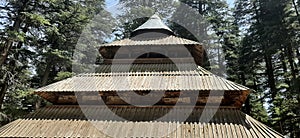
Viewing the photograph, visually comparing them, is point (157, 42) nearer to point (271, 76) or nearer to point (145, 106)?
point (145, 106)

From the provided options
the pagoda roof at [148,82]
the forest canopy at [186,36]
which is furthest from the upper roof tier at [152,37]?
the forest canopy at [186,36]

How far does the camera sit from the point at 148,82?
9.21 m

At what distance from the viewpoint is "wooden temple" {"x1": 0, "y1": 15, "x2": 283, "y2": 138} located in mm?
7969

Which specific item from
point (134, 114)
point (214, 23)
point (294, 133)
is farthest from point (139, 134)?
point (214, 23)

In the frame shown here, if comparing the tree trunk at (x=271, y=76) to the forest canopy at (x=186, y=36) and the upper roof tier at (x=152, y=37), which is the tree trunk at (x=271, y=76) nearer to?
the forest canopy at (x=186, y=36)

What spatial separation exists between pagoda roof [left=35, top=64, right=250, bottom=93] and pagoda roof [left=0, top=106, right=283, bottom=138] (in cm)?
83

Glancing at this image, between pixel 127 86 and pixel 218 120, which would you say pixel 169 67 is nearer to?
pixel 127 86

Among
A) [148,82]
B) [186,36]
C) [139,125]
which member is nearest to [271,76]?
[186,36]

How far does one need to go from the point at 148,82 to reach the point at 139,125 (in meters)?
1.67

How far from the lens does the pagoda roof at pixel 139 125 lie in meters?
7.75

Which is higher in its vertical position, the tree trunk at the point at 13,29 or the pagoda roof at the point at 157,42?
the tree trunk at the point at 13,29

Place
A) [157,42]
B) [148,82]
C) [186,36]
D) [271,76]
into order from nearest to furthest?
1. [148,82]
2. [157,42]
3. [271,76]
4. [186,36]

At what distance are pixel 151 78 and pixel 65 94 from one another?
3214mm

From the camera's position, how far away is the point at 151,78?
377 inches
